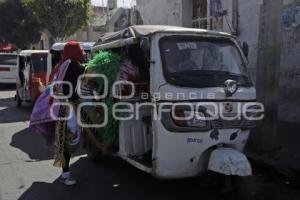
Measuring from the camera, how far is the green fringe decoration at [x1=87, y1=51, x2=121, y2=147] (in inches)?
232

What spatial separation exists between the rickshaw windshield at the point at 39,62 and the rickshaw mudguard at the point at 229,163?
29.7ft

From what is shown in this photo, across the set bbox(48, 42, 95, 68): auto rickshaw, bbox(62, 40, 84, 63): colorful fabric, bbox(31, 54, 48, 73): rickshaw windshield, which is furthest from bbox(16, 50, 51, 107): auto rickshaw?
bbox(62, 40, 84, 63): colorful fabric

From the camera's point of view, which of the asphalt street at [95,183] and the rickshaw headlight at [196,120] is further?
the asphalt street at [95,183]

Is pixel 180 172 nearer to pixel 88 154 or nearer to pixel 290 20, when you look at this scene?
pixel 88 154

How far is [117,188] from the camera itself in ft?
19.1

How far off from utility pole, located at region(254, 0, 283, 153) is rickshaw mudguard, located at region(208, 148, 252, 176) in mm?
2924

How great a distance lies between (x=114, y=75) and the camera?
586 cm

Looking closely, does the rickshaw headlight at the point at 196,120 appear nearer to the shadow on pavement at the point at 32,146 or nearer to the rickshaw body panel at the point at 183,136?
the rickshaw body panel at the point at 183,136

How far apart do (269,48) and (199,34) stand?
2.52 metres

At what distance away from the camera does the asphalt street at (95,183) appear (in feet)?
18.1

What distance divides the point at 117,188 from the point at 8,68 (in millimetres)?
16832

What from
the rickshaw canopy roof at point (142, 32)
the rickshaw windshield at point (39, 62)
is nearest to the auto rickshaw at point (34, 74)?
the rickshaw windshield at point (39, 62)

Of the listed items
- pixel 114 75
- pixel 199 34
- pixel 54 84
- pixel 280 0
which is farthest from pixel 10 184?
pixel 280 0

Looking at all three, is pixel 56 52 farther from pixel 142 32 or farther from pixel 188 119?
pixel 188 119
